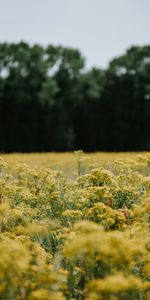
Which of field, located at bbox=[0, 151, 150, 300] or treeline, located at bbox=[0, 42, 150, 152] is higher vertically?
treeline, located at bbox=[0, 42, 150, 152]

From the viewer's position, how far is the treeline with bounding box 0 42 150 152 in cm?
6456

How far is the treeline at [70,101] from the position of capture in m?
64.6

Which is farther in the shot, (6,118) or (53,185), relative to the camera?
(6,118)

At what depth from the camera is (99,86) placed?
237 feet

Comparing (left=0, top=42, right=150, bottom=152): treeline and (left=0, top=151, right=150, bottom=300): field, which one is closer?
(left=0, top=151, right=150, bottom=300): field

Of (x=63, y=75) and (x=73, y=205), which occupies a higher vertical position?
(x=63, y=75)

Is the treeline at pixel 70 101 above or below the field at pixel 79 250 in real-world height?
above

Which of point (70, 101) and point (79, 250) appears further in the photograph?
point (70, 101)

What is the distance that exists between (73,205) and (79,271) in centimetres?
287

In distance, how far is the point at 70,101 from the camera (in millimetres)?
69500

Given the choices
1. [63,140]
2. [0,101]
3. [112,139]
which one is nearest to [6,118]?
[0,101]

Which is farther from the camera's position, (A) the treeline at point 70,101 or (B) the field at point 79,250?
(A) the treeline at point 70,101

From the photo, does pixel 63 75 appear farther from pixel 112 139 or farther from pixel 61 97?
pixel 112 139

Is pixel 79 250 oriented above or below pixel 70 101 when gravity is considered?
below
